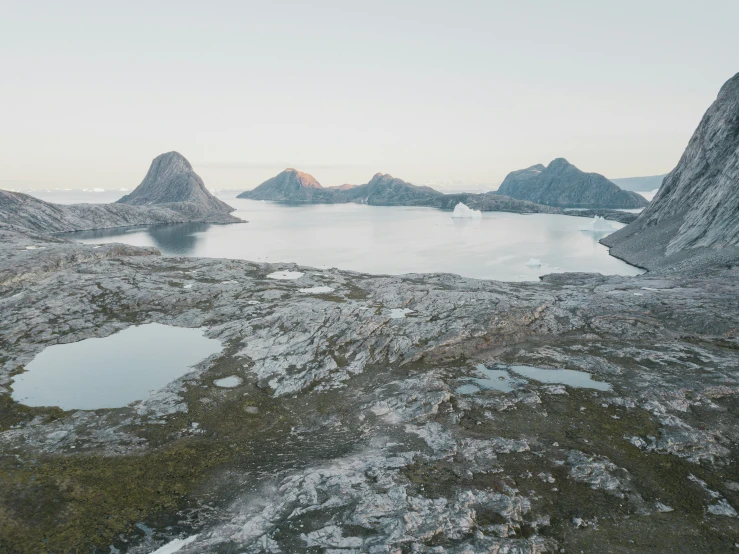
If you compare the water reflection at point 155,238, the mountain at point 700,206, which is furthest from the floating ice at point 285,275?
the mountain at point 700,206

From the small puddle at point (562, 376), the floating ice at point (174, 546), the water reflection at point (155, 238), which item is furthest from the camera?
A: the water reflection at point (155, 238)

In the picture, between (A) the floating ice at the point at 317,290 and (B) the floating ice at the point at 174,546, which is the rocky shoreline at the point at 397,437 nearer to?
(B) the floating ice at the point at 174,546

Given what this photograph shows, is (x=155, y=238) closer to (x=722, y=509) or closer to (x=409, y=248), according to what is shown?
(x=409, y=248)

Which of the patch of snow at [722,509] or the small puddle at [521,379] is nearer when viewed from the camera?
the patch of snow at [722,509]

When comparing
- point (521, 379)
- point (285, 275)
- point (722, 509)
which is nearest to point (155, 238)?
point (285, 275)

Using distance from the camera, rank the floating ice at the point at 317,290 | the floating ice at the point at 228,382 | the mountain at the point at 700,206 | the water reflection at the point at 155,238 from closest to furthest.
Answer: the floating ice at the point at 228,382, the floating ice at the point at 317,290, the mountain at the point at 700,206, the water reflection at the point at 155,238

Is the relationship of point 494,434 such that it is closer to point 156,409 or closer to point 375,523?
point 375,523
